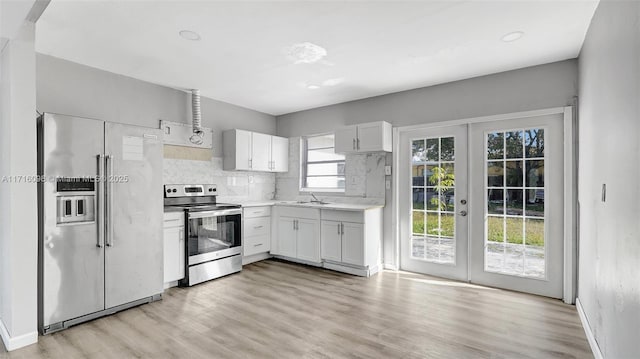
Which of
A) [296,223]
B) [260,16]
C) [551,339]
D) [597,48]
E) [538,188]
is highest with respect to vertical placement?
[260,16]

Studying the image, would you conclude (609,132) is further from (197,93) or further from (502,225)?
(197,93)

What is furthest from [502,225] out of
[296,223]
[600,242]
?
[296,223]

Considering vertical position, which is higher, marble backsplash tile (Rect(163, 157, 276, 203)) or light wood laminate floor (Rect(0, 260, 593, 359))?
marble backsplash tile (Rect(163, 157, 276, 203))

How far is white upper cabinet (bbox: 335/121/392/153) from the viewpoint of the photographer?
Answer: 433 centimetres

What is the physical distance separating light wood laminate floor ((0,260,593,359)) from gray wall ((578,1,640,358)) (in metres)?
0.52

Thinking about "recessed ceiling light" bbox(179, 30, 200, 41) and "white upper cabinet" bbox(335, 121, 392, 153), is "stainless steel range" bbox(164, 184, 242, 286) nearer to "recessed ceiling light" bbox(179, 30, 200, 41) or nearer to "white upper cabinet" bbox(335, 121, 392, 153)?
"white upper cabinet" bbox(335, 121, 392, 153)

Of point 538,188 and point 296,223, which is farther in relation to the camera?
point 296,223

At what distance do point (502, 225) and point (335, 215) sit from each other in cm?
199

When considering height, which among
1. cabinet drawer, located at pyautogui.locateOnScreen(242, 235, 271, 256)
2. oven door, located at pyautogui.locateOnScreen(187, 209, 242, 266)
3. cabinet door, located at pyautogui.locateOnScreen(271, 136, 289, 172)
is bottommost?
cabinet drawer, located at pyautogui.locateOnScreen(242, 235, 271, 256)

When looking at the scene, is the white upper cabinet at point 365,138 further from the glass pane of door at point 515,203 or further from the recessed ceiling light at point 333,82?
the glass pane of door at point 515,203

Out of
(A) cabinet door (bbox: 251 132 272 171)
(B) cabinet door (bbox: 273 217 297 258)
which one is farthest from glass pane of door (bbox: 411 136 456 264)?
(A) cabinet door (bbox: 251 132 272 171)

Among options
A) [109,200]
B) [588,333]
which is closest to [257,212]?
[109,200]

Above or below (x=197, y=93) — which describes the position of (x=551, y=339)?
below

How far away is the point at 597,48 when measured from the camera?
90.7 inches
